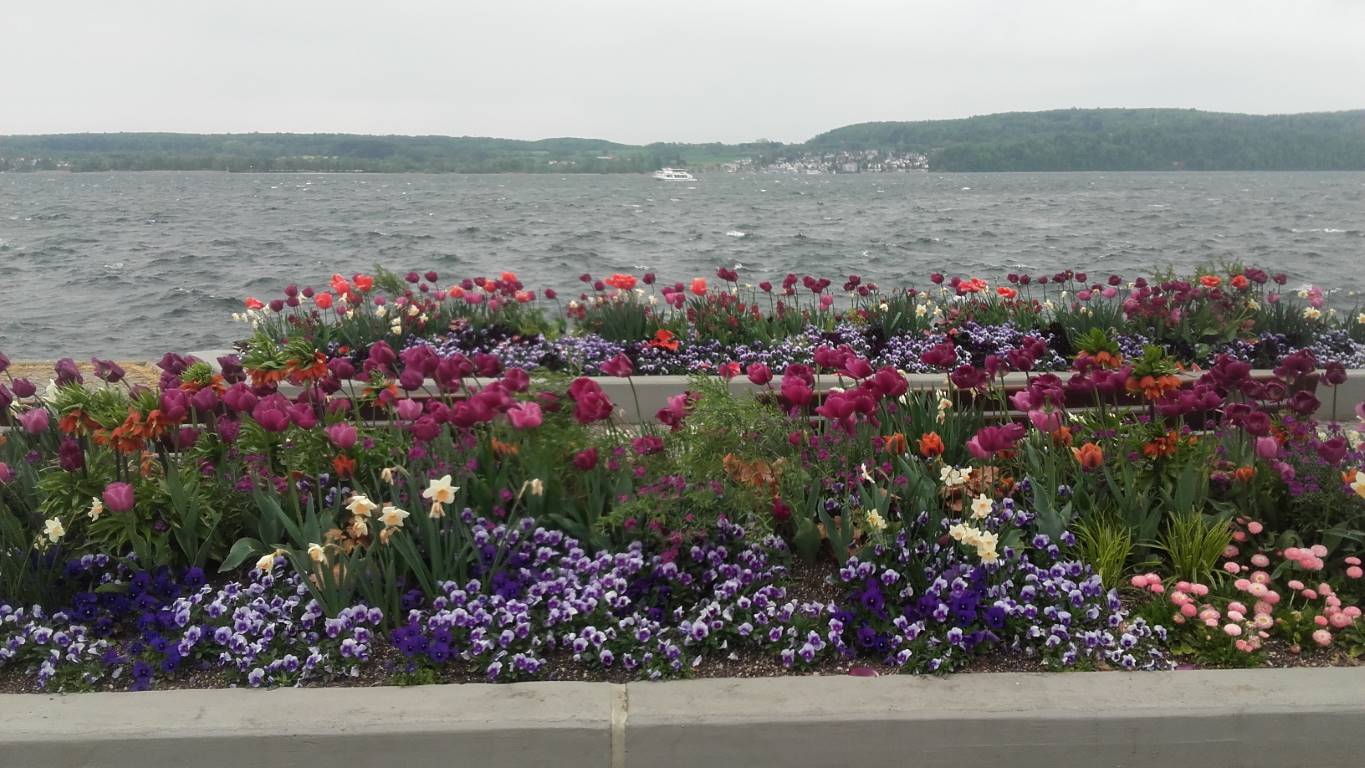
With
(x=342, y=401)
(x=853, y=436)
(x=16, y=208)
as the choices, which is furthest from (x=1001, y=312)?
(x=16, y=208)

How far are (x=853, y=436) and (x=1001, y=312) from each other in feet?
16.6

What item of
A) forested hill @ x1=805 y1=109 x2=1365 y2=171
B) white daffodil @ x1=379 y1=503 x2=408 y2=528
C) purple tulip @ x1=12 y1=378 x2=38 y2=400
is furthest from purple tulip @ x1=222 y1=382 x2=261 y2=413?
forested hill @ x1=805 y1=109 x2=1365 y2=171

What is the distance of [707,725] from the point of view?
106 inches

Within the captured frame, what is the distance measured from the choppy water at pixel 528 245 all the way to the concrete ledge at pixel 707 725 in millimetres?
9725

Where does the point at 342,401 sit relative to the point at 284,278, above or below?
above

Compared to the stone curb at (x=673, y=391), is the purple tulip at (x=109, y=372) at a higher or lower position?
higher

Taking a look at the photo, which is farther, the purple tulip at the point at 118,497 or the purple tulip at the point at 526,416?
the purple tulip at the point at 526,416

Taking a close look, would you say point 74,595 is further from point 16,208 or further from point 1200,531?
point 16,208

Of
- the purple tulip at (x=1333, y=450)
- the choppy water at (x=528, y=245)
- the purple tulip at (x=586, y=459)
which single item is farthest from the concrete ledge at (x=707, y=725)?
the choppy water at (x=528, y=245)

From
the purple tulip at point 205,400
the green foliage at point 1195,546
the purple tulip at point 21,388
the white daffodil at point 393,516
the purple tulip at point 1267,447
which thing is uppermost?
the purple tulip at point 205,400

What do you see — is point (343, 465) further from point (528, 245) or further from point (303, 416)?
point (528, 245)

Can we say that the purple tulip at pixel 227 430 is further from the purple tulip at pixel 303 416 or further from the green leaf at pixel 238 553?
the green leaf at pixel 238 553

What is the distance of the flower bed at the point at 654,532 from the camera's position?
3100 mm

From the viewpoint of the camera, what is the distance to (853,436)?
3.96m
